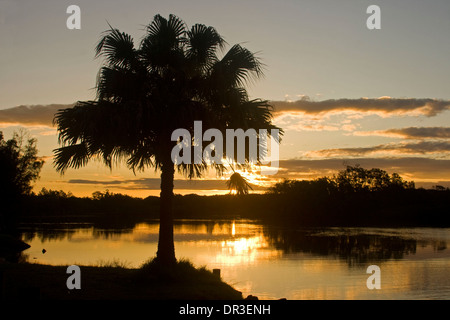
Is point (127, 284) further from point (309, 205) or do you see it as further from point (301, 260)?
point (309, 205)

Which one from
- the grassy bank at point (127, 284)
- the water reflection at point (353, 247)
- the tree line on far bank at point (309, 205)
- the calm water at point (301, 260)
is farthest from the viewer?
the tree line on far bank at point (309, 205)

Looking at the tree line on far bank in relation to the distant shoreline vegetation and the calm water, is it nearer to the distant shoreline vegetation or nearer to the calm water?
the distant shoreline vegetation

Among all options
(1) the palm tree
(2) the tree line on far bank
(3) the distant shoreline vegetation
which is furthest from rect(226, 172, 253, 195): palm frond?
(3) the distant shoreline vegetation

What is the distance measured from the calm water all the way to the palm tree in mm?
7254

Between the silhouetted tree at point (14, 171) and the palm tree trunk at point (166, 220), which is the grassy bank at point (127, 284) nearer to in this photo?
the palm tree trunk at point (166, 220)

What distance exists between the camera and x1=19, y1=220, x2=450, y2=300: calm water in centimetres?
2116

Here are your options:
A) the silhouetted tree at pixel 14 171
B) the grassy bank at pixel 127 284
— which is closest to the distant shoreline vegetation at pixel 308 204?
the silhouetted tree at pixel 14 171

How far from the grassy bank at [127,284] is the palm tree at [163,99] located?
1.06 meters

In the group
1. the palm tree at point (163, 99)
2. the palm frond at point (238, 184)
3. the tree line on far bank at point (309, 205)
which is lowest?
the tree line on far bank at point (309, 205)

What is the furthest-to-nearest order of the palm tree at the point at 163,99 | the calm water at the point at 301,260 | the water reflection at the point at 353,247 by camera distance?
the water reflection at the point at 353,247
the calm water at the point at 301,260
the palm tree at the point at 163,99

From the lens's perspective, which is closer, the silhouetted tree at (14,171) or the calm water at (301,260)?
the calm water at (301,260)

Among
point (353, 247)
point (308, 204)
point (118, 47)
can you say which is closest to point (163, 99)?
point (118, 47)

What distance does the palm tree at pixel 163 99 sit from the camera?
52.8ft
